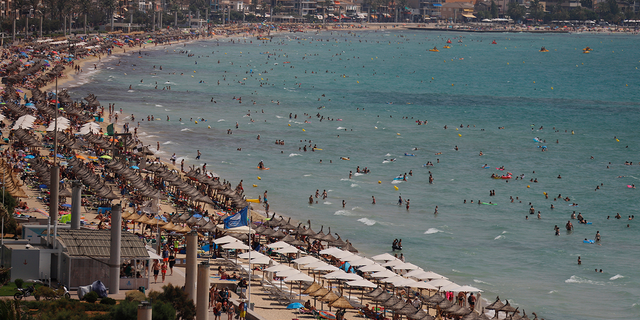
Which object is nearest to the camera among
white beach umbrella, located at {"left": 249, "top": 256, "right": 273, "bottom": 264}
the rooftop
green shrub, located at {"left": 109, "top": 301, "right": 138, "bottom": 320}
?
green shrub, located at {"left": 109, "top": 301, "right": 138, "bottom": 320}

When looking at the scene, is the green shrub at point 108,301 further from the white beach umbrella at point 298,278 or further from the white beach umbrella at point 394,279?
the white beach umbrella at point 394,279

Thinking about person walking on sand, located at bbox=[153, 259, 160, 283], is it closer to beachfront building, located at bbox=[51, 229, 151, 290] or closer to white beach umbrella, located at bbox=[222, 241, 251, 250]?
beachfront building, located at bbox=[51, 229, 151, 290]

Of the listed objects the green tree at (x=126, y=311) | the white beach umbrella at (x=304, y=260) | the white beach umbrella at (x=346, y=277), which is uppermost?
the green tree at (x=126, y=311)

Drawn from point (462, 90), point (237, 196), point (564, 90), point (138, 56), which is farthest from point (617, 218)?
point (138, 56)

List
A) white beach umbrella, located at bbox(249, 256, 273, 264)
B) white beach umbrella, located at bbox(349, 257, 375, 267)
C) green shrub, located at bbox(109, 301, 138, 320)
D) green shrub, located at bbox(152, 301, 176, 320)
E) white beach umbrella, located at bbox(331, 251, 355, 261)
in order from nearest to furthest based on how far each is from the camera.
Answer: green shrub, located at bbox(109, 301, 138, 320)
green shrub, located at bbox(152, 301, 176, 320)
white beach umbrella, located at bbox(249, 256, 273, 264)
white beach umbrella, located at bbox(349, 257, 375, 267)
white beach umbrella, located at bbox(331, 251, 355, 261)

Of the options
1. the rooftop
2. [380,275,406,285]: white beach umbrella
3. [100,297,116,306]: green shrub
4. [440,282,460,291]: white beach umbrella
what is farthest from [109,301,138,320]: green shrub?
[440,282,460,291]: white beach umbrella

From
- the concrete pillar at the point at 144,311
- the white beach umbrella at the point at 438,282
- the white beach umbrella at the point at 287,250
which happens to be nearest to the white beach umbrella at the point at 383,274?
the white beach umbrella at the point at 438,282
